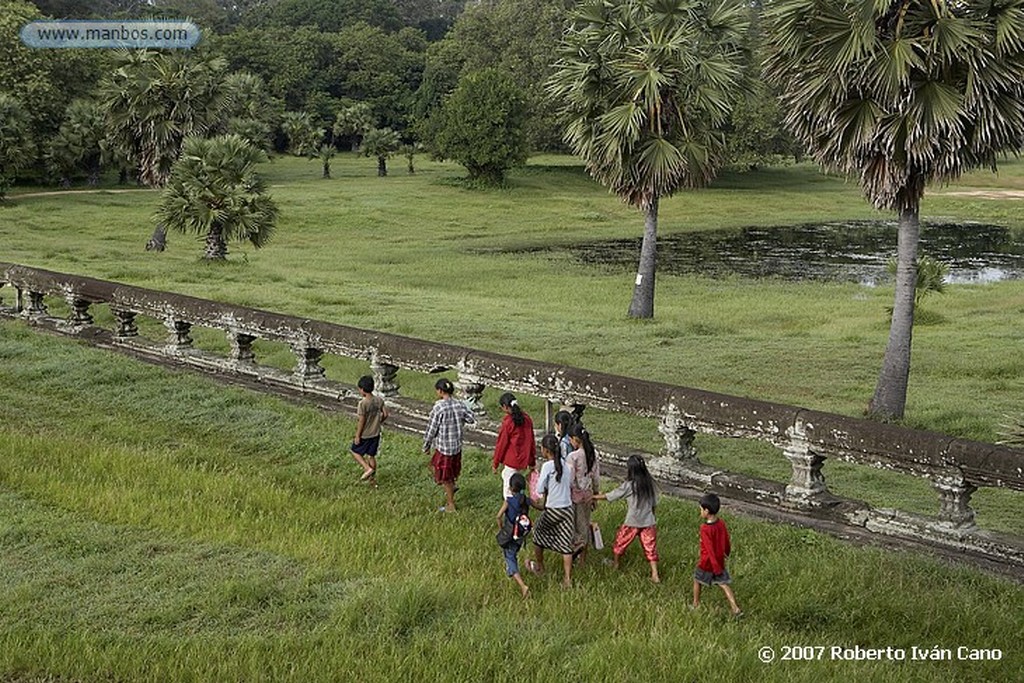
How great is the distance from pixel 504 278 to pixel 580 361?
54.9 feet

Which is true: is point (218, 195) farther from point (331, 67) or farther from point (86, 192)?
point (331, 67)

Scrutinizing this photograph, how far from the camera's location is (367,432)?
10977mm

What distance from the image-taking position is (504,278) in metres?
36.6

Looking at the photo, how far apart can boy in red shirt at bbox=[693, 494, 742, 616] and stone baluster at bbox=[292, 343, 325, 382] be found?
7387 mm

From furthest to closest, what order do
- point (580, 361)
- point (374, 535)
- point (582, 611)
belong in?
point (580, 361) < point (374, 535) < point (582, 611)

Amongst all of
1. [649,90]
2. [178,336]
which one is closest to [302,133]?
[649,90]

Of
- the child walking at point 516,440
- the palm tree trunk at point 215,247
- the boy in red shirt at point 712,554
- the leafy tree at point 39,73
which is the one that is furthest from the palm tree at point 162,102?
the boy in red shirt at point 712,554

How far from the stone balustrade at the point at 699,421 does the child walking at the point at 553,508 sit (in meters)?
2.16

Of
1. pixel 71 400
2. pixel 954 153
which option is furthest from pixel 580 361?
pixel 71 400

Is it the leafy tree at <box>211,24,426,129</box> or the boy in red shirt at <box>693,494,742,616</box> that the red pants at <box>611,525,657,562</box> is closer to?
the boy in red shirt at <box>693,494,742,616</box>

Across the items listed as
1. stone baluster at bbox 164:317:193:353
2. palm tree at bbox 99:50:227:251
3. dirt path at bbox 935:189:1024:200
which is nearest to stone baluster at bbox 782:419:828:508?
stone baluster at bbox 164:317:193:353

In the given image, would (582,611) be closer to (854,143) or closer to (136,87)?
(854,143)

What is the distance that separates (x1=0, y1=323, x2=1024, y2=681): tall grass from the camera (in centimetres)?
645

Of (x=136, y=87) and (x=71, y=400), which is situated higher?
(x=136, y=87)
